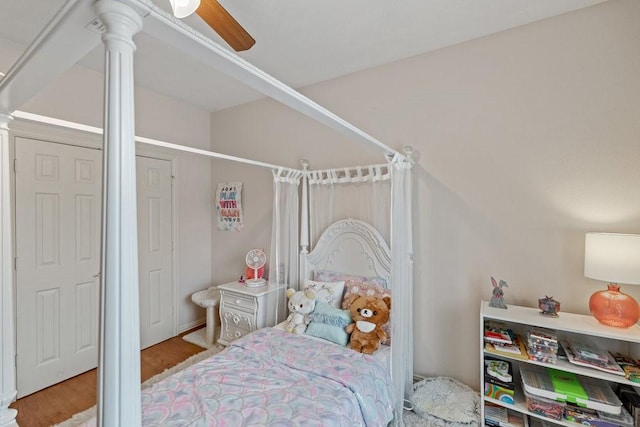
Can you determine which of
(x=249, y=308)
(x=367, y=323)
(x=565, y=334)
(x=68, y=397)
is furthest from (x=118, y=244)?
(x=68, y=397)

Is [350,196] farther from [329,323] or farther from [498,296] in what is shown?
[498,296]

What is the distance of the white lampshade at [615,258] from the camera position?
151 cm

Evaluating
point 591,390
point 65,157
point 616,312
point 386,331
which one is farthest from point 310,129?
point 591,390

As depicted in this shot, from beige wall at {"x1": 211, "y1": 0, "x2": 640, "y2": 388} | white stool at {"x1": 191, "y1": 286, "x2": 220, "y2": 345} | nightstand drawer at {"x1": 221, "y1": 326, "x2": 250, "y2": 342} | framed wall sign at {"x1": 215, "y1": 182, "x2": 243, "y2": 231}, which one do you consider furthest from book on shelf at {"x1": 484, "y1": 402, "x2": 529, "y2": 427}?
framed wall sign at {"x1": 215, "y1": 182, "x2": 243, "y2": 231}

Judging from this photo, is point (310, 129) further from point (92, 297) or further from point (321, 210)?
point (92, 297)

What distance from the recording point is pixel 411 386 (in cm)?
220

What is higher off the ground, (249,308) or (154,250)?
(154,250)

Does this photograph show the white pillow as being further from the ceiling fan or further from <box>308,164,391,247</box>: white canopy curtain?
the ceiling fan

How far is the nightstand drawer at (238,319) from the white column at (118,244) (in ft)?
7.39

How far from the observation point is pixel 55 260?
8.20ft

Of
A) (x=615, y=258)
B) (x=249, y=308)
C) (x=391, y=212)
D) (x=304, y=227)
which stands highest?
(x=391, y=212)

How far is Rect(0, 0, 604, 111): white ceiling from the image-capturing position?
185 centimetres

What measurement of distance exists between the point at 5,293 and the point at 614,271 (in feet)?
Result: 9.70

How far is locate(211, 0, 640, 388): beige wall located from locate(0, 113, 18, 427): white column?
219 centimetres
